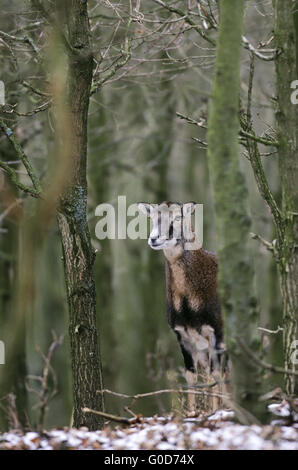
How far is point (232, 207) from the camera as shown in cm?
748

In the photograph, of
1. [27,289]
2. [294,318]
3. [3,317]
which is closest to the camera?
[27,289]

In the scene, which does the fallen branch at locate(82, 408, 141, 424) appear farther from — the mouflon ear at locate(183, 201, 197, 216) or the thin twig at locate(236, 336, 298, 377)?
the mouflon ear at locate(183, 201, 197, 216)

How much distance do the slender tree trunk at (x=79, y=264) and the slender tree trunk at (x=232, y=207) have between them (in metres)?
2.38

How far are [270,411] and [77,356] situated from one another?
2.62 metres

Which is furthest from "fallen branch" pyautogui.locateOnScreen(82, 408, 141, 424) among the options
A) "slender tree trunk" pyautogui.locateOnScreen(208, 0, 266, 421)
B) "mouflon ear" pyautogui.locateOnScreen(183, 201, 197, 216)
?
"mouflon ear" pyautogui.locateOnScreen(183, 201, 197, 216)

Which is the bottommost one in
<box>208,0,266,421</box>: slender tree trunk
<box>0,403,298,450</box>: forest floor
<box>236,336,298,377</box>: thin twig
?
<box>0,403,298,450</box>: forest floor

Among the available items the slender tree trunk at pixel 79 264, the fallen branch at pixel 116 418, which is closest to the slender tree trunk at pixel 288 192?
the fallen branch at pixel 116 418

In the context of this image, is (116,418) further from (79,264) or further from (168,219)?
(168,219)

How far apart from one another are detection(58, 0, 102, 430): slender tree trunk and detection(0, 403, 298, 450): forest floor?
1.14 m

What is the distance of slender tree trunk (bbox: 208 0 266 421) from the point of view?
7.45m

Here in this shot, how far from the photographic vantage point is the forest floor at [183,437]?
719cm

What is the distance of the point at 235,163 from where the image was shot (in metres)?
7.44

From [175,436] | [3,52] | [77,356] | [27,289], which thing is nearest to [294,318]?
[175,436]
